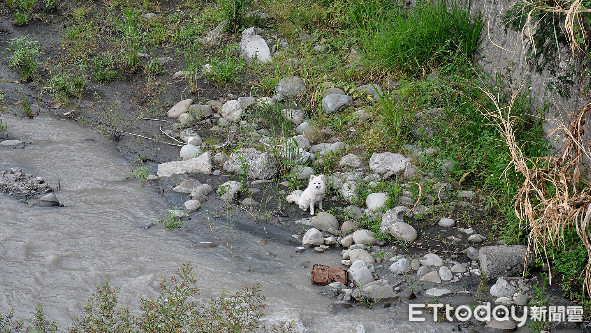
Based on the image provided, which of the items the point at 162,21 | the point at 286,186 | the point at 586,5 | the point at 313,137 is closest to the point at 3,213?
the point at 286,186

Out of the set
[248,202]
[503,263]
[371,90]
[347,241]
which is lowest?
[503,263]

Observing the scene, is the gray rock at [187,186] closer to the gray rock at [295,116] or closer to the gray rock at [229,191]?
the gray rock at [229,191]

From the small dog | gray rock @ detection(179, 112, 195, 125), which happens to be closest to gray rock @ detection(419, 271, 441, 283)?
the small dog

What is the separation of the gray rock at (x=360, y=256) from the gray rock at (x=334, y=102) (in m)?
2.11

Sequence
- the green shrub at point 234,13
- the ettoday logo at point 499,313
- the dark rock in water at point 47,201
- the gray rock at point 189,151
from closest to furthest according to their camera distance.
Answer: the ettoday logo at point 499,313 → the dark rock in water at point 47,201 → the gray rock at point 189,151 → the green shrub at point 234,13

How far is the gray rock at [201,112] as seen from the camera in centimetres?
688

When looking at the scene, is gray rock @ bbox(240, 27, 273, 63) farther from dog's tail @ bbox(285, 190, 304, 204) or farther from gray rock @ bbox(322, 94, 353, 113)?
dog's tail @ bbox(285, 190, 304, 204)

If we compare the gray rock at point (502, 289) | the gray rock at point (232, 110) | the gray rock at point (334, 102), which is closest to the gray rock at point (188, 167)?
the gray rock at point (232, 110)

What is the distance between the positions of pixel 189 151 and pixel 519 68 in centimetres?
324

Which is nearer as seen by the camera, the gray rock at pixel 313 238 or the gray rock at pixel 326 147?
the gray rock at pixel 313 238

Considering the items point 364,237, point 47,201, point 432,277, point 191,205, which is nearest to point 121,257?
point 191,205

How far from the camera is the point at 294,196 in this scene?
218 inches

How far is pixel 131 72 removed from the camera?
7.64 metres

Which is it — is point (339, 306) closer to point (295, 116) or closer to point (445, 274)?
point (445, 274)
